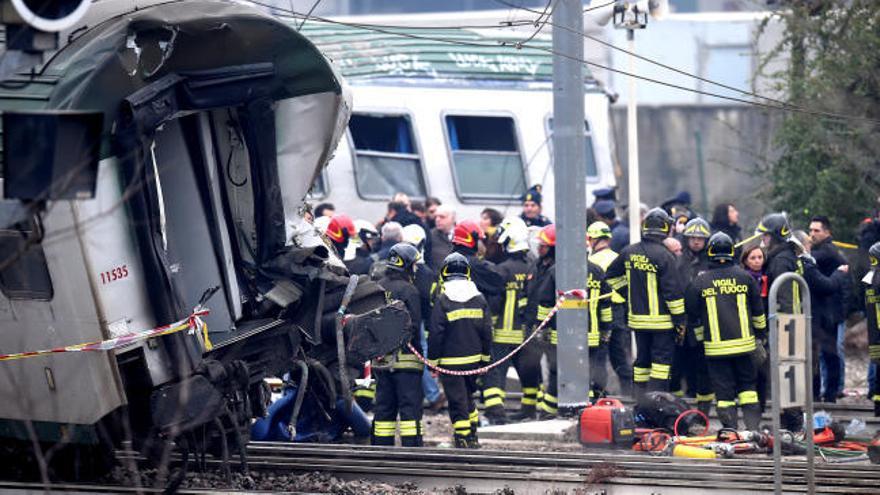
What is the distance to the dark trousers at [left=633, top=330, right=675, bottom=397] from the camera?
15.1 metres

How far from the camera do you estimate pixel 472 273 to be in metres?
15.9

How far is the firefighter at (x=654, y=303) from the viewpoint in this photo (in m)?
15.0

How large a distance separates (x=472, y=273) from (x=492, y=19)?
934 centimetres

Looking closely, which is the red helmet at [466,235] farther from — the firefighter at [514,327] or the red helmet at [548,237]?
the red helmet at [548,237]

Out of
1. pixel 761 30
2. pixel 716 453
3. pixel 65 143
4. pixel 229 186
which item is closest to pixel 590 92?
pixel 761 30

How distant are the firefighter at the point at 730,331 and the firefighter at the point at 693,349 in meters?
0.75

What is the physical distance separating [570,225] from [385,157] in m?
6.93

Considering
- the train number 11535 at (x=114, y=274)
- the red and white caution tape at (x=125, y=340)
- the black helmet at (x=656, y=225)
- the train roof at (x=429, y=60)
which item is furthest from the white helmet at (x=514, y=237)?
the train number 11535 at (x=114, y=274)

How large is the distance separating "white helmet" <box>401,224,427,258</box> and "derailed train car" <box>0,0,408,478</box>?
16.9 feet

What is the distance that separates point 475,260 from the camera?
16.0 m

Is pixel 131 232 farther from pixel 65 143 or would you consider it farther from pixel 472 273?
pixel 472 273

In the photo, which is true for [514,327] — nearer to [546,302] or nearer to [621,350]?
[546,302]

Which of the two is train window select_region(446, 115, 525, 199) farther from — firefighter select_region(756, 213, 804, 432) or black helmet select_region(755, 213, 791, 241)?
black helmet select_region(755, 213, 791, 241)

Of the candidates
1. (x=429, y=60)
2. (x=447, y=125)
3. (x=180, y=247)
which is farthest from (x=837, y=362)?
(x=180, y=247)
